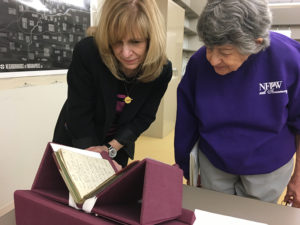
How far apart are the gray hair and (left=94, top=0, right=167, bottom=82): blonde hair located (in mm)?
219

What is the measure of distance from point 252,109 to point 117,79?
55 centimetres

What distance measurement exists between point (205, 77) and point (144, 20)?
313mm

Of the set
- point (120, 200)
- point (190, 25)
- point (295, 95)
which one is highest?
point (190, 25)

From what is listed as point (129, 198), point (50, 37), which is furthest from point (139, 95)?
point (50, 37)

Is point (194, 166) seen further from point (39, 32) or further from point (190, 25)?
point (190, 25)

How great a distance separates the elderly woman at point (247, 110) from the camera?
87 centimetres

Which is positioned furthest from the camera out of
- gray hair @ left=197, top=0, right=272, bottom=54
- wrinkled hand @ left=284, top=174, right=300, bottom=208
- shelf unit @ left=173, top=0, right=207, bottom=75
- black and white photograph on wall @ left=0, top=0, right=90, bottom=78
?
shelf unit @ left=173, top=0, right=207, bottom=75

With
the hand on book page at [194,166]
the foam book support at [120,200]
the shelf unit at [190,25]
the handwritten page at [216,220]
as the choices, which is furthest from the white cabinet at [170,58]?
the foam book support at [120,200]

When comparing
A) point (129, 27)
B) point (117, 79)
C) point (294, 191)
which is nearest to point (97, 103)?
point (117, 79)

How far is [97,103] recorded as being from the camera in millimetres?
1124

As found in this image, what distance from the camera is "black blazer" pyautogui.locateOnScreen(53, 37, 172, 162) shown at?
1.05m

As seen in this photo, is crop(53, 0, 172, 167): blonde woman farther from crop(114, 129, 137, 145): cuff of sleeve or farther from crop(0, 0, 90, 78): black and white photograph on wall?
crop(0, 0, 90, 78): black and white photograph on wall

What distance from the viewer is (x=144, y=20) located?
35.2 inches

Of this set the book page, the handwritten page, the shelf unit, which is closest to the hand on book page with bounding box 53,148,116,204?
the book page
